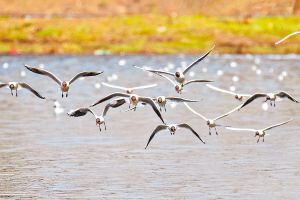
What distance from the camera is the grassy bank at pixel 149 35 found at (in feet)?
288

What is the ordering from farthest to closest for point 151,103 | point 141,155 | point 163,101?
point 141,155, point 163,101, point 151,103

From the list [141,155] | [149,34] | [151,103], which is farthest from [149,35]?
[151,103]

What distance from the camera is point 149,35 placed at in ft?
311

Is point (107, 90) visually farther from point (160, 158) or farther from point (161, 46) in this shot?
point (161, 46)

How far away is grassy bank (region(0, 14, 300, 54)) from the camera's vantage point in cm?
8788

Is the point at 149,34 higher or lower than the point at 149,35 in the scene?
higher

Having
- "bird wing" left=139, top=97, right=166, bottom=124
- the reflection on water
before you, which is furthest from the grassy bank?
"bird wing" left=139, top=97, right=166, bottom=124

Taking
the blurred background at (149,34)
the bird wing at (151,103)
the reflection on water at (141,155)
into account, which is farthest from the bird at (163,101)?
the blurred background at (149,34)

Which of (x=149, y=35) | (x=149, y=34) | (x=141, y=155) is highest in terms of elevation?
(x=149, y=34)

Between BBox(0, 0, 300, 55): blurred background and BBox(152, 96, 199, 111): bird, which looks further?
BBox(0, 0, 300, 55): blurred background

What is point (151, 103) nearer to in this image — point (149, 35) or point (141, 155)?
point (141, 155)

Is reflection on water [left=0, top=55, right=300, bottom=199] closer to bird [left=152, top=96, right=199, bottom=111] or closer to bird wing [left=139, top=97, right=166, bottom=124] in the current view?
bird wing [left=139, top=97, right=166, bottom=124]

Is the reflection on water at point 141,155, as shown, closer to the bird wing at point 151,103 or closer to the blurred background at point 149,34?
the bird wing at point 151,103

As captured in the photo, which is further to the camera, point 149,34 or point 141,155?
point 149,34
